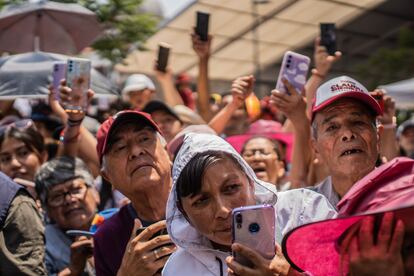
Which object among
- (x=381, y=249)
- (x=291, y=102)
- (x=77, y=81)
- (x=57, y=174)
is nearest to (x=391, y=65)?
(x=291, y=102)

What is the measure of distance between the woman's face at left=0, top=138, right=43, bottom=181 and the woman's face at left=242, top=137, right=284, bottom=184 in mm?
1420

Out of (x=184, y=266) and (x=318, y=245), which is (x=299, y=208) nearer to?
(x=184, y=266)

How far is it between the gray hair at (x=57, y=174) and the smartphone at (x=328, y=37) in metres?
1.83

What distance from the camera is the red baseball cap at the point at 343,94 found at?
2.79 meters

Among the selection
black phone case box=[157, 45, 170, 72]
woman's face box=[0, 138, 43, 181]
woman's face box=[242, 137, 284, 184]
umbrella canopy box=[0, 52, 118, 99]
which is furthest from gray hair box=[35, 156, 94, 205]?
black phone case box=[157, 45, 170, 72]

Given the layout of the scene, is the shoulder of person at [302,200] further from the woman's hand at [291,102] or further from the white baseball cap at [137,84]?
the white baseball cap at [137,84]

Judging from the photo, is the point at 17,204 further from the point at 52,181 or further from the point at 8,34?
the point at 8,34

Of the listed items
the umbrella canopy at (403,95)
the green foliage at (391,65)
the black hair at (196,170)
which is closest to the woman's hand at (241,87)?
the black hair at (196,170)

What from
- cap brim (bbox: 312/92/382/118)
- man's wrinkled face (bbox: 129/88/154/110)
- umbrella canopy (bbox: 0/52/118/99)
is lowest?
man's wrinkled face (bbox: 129/88/154/110)

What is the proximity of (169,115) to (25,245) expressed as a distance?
1869 mm

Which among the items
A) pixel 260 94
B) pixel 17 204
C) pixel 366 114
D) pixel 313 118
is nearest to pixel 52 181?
pixel 17 204

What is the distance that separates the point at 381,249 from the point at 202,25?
342 cm

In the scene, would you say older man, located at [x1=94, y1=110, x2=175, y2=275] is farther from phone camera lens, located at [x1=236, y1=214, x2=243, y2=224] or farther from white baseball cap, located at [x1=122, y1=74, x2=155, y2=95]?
white baseball cap, located at [x1=122, y1=74, x2=155, y2=95]

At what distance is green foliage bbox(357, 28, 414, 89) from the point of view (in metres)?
16.1
